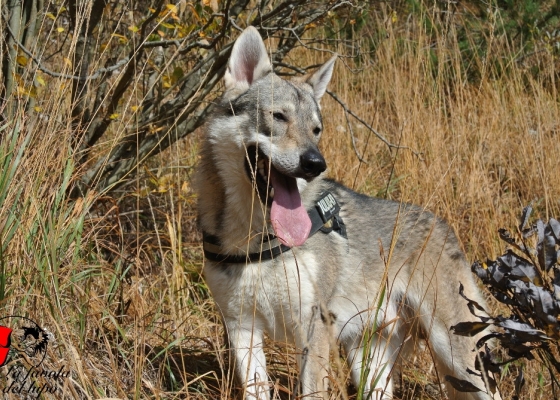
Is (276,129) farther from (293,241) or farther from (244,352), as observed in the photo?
(244,352)

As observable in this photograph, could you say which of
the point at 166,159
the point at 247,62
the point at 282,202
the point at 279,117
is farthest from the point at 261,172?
the point at 166,159

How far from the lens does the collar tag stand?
3252 mm

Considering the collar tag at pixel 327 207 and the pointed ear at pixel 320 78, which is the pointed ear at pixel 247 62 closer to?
the pointed ear at pixel 320 78

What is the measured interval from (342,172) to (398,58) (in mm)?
1507

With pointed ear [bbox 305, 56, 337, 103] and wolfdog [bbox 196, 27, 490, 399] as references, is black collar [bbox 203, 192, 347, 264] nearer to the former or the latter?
wolfdog [bbox 196, 27, 490, 399]

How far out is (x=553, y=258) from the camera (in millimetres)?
2096

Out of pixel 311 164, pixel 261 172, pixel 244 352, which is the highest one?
pixel 311 164

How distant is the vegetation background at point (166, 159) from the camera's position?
9.34 ft

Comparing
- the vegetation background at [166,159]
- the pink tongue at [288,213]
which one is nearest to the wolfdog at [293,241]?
the pink tongue at [288,213]

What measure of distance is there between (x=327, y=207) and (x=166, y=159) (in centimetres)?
254

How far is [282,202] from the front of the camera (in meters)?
3.05

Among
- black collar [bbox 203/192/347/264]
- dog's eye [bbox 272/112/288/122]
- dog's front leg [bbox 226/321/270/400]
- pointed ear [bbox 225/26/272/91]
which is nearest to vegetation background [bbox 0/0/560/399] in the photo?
dog's front leg [bbox 226/321/270/400]

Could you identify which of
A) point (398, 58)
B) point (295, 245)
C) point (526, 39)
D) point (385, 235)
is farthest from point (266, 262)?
point (526, 39)

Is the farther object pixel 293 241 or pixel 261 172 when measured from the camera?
pixel 261 172
